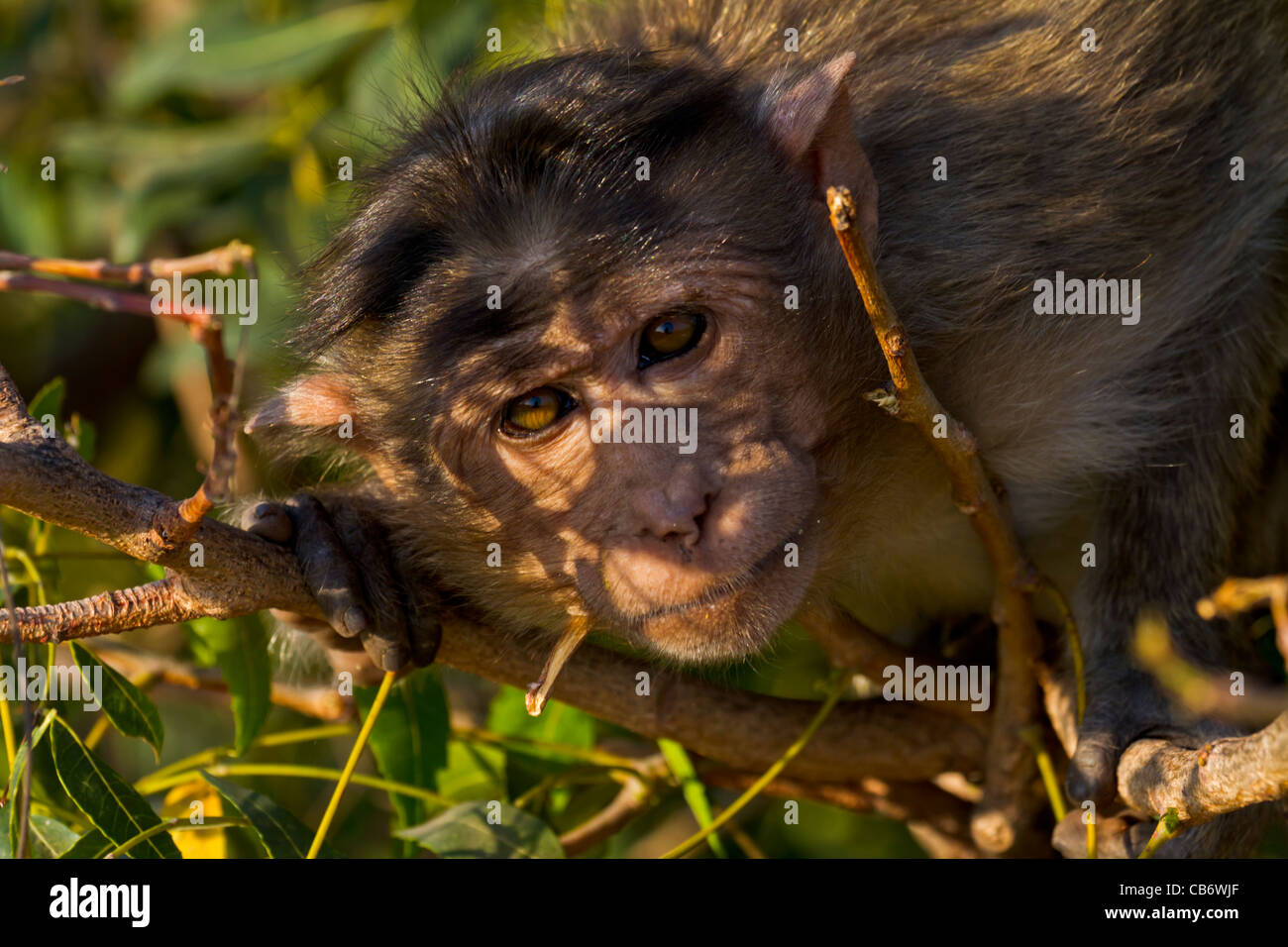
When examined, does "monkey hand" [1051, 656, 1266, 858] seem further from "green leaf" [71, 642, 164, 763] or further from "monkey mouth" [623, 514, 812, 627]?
"green leaf" [71, 642, 164, 763]

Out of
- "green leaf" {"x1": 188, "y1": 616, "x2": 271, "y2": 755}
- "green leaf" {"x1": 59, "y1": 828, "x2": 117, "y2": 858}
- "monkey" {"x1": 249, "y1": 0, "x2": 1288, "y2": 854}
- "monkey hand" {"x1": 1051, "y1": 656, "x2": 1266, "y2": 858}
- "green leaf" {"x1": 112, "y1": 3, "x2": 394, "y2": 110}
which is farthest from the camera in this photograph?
"green leaf" {"x1": 112, "y1": 3, "x2": 394, "y2": 110}

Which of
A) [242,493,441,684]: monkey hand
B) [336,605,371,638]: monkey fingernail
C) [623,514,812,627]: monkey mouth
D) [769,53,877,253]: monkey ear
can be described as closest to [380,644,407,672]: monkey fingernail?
[242,493,441,684]: monkey hand

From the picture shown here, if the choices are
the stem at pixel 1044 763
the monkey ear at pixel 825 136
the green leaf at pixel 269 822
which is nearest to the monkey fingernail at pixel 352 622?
the green leaf at pixel 269 822

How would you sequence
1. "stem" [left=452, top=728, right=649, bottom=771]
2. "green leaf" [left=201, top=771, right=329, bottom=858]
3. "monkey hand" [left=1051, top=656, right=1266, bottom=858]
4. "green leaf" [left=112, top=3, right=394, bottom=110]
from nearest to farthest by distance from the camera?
"green leaf" [left=201, top=771, right=329, bottom=858] < "monkey hand" [left=1051, top=656, right=1266, bottom=858] < "stem" [left=452, top=728, right=649, bottom=771] < "green leaf" [left=112, top=3, right=394, bottom=110]

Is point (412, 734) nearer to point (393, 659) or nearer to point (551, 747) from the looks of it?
point (551, 747)

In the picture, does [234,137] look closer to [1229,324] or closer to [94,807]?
[94,807]

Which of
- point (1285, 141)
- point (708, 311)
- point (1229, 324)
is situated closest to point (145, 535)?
point (708, 311)
